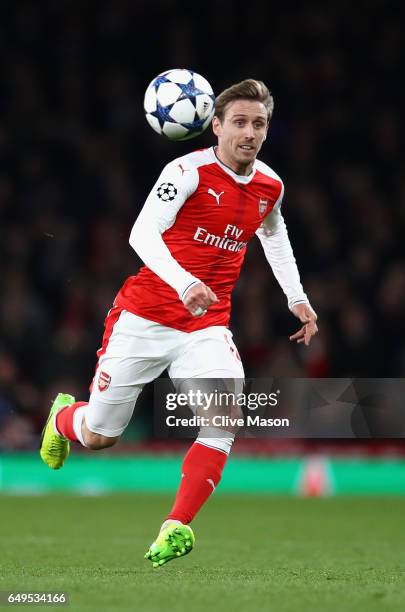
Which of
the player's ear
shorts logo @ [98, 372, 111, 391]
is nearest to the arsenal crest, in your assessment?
the player's ear

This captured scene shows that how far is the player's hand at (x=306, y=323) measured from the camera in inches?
233

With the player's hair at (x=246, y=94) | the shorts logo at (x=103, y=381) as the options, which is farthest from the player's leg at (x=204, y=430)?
the player's hair at (x=246, y=94)

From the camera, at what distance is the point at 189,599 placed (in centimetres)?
445

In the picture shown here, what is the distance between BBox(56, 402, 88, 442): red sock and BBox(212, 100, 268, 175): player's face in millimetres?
1436

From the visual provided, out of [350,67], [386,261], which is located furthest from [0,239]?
[350,67]

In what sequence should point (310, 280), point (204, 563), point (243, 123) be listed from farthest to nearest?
point (310, 280), point (204, 563), point (243, 123)

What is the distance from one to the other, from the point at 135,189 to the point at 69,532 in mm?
7350

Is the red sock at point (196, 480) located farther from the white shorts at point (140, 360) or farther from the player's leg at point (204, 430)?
the white shorts at point (140, 360)

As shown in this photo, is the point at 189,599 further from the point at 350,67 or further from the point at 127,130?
the point at 350,67

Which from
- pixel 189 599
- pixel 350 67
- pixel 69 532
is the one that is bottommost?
pixel 69 532

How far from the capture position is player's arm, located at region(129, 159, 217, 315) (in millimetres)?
5328

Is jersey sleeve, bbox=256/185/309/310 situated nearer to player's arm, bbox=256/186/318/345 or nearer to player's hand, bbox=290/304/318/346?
player's arm, bbox=256/186/318/345

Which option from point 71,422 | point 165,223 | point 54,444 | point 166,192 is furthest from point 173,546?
point 166,192

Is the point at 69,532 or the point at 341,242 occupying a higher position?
the point at 341,242
